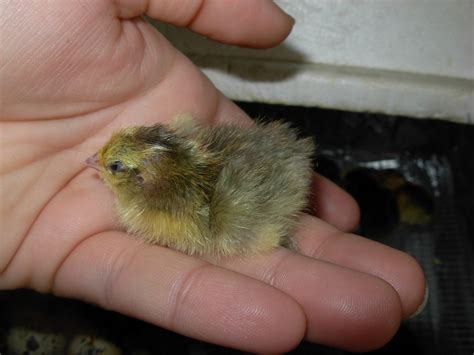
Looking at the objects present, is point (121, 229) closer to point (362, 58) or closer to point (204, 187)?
point (204, 187)

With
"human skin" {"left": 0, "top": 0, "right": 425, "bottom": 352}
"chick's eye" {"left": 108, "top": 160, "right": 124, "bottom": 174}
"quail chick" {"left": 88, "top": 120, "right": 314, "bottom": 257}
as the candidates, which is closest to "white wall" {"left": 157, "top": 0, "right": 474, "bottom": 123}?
"human skin" {"left": 0, "top": 0, "right": 425, "bottom": 352}

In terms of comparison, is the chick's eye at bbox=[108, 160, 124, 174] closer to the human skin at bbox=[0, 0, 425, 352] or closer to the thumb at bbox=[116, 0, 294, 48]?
the human skin at bbox=[0, 0, 425, 352]

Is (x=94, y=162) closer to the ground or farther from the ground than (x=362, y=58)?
farther from the ground

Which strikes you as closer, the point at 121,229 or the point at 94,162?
the point at 94,162

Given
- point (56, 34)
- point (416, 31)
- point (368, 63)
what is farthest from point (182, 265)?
point (416, 31)

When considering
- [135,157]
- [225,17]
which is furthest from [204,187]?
[225,17]

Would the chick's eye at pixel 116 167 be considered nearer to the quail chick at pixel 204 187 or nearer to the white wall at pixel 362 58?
the quail chick at pixel 204 187

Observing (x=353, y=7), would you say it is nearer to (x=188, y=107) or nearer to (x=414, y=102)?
(x=414, y=102)
